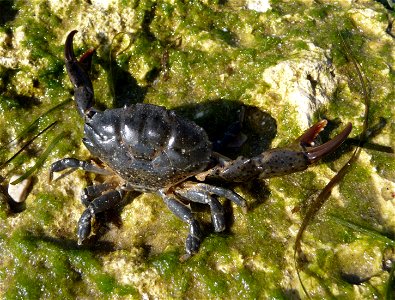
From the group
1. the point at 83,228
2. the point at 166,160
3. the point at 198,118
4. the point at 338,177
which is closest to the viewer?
the point at 166,160

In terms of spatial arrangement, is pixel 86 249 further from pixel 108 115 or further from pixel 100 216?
pixel 108 115

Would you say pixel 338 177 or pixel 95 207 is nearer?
pixel 95 207

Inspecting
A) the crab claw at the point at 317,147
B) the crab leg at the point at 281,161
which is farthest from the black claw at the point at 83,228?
the crab claw at the point at 317,147

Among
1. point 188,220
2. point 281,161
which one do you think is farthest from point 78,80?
point 281,161

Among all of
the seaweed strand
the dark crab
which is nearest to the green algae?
the seaweed strand

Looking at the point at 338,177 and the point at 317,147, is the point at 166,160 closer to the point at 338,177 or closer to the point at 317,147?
the point at 317,147

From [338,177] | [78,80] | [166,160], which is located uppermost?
[78,80]
